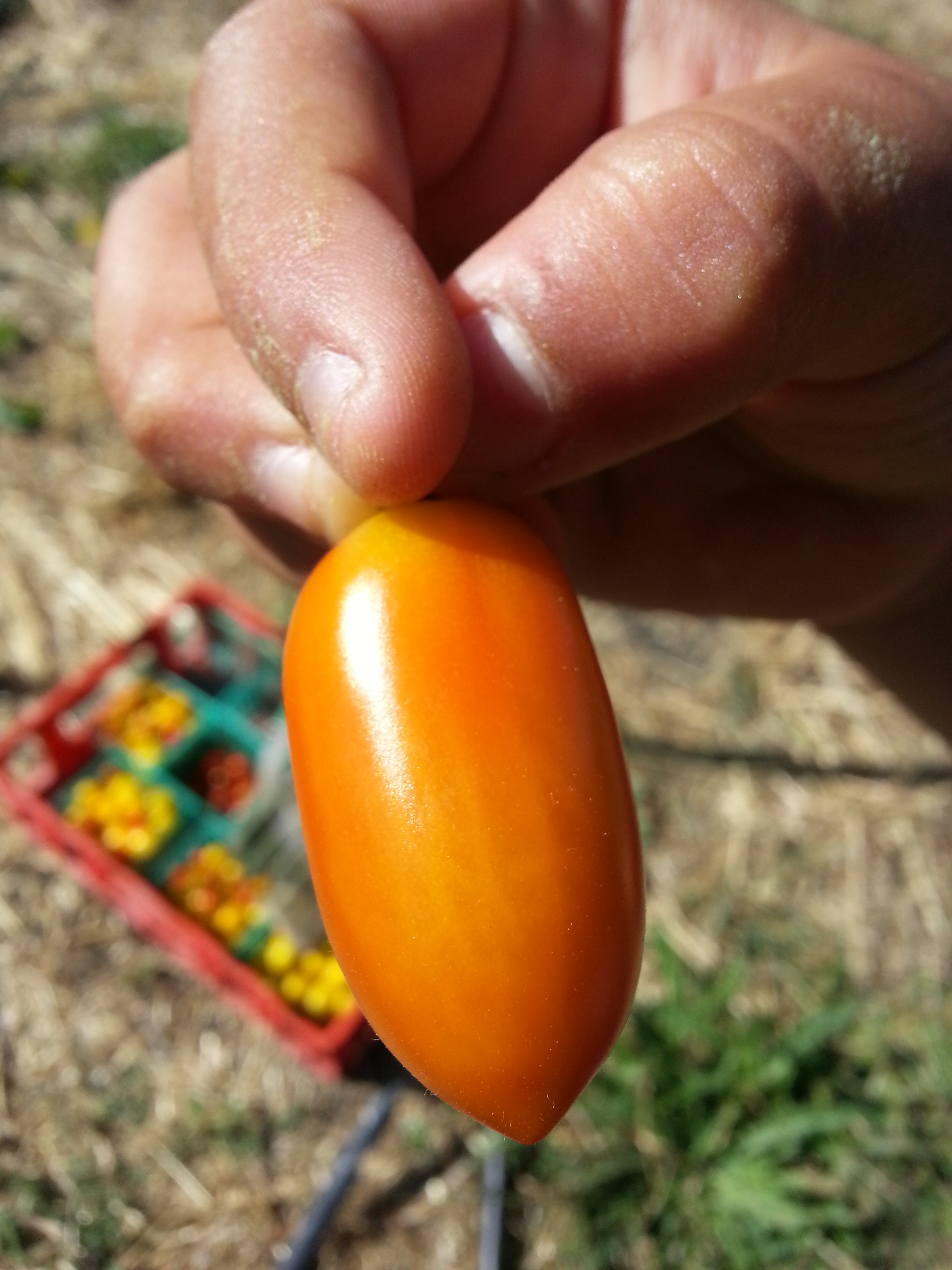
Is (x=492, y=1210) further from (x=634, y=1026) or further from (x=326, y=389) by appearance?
(x=326, y=389)

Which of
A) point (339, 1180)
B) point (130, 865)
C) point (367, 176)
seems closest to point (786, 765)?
point (339, 1180)

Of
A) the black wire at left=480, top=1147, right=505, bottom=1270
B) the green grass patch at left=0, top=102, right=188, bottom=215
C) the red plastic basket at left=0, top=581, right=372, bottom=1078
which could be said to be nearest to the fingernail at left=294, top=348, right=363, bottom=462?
the red plastic basket at left=0, top=581, right=372, bottom=1078

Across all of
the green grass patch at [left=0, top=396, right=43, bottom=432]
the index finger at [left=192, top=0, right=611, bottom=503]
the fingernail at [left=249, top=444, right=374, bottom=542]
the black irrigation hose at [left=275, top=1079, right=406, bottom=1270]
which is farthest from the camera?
the green grass patch at [left=0, top=396, right=43, bottom=432]

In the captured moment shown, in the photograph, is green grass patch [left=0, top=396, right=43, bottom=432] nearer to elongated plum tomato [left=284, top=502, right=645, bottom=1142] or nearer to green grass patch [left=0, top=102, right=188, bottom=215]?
green grass patch [left=0, top=102, right=188, bottom=215]

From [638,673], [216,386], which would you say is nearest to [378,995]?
[216,386]

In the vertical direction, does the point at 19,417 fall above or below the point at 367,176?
below

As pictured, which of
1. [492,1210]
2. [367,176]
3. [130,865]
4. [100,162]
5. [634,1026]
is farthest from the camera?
[100,162]
